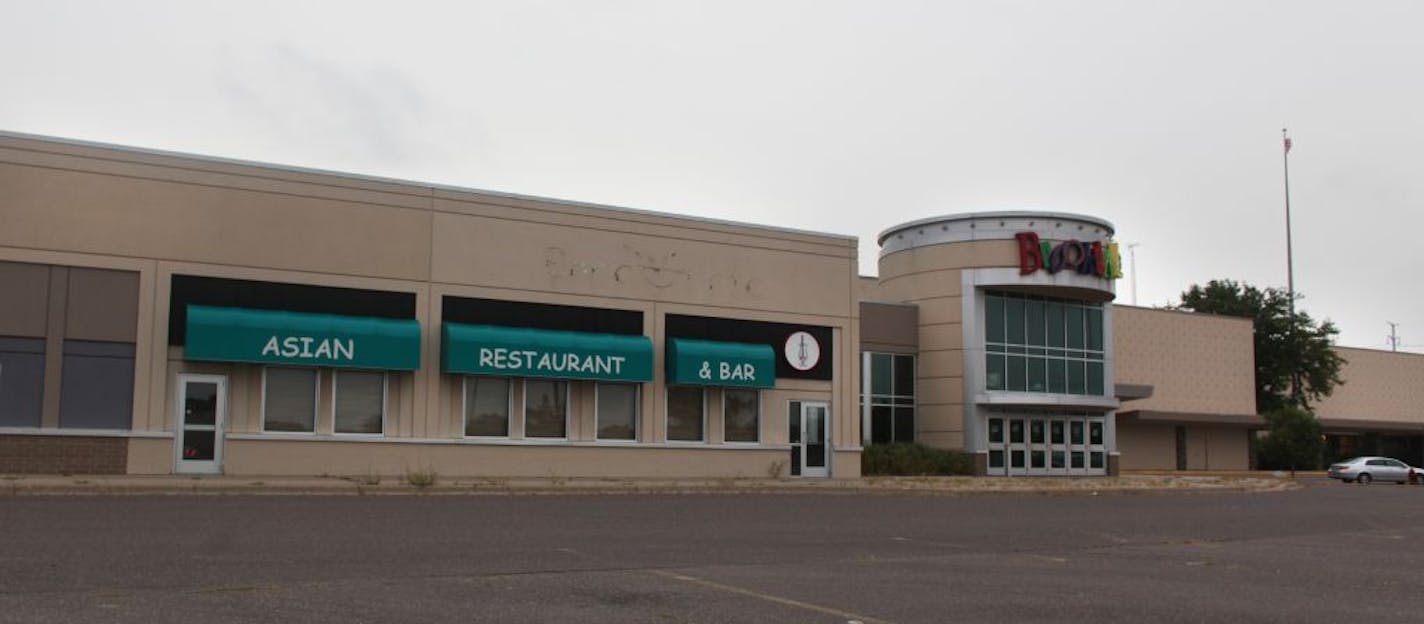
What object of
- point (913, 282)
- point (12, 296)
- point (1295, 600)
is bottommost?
point (1295, 600)

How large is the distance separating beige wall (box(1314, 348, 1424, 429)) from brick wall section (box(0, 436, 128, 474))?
2246 inches

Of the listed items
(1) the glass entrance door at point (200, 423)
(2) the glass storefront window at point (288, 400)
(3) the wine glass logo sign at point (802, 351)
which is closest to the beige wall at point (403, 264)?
(1) the glass entrance door at point (200, 423)

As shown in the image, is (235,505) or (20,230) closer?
(235,505)

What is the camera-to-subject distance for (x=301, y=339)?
26.6 m

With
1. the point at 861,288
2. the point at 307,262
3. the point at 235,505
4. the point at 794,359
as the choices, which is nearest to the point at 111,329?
the point at 307,262

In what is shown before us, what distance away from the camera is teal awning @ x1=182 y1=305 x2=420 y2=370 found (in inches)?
1013

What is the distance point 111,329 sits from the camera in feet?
83.4

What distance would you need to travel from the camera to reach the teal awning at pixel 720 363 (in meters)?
31.3

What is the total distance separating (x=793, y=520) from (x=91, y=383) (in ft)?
49.0

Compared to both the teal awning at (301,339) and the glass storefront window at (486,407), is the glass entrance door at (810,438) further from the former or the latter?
the teal awning at (301,339)

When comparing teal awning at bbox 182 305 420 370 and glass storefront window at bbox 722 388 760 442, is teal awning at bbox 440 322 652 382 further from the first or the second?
glass storefront window at bbox 722 388 760 442

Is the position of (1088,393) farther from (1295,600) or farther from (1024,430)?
(1295,600)

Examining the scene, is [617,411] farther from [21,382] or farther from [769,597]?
[769,597]

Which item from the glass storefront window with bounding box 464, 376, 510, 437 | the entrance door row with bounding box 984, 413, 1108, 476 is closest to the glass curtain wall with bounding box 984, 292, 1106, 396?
the entrance door row with bounding box 984, 413, 1108, 476
